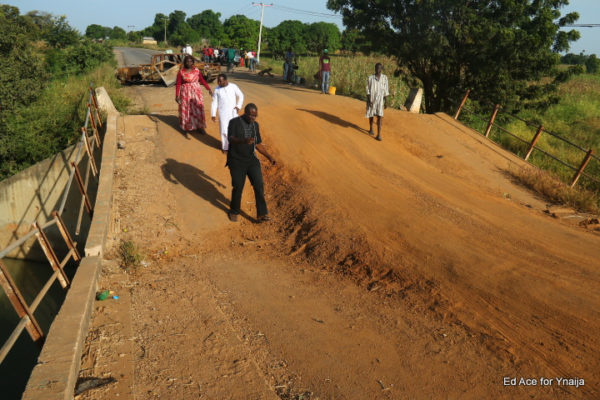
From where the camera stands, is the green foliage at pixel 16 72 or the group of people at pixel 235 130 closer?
the group of people at pixel 235 130

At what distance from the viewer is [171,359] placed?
3.62 metres

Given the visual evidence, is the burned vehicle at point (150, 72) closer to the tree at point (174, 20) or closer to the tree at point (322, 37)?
the tree at point (322, 37)

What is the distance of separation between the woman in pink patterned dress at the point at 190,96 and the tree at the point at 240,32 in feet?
144

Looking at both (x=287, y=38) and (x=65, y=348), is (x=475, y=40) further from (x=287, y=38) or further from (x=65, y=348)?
(x=287, y=38)

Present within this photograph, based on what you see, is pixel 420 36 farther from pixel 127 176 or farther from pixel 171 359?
pixel 171 359

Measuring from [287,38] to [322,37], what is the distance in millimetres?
8548

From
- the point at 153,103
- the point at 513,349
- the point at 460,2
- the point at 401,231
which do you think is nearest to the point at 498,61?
the point at 460,2

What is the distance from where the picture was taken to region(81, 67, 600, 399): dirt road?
3.47m

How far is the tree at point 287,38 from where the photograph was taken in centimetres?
6156

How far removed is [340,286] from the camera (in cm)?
500

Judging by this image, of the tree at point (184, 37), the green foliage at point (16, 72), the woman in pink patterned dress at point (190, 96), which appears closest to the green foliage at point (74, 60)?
the green foliage at point (16, 72)

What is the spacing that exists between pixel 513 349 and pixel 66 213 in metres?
10.6

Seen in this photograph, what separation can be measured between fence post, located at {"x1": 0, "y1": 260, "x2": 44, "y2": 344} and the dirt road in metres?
0.51

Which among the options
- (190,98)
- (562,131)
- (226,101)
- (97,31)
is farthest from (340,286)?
(97,31)
